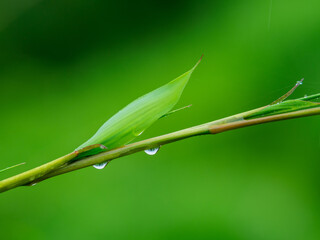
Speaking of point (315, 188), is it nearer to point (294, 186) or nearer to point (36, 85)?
→ point (294, 186)

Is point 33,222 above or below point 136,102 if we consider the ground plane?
below

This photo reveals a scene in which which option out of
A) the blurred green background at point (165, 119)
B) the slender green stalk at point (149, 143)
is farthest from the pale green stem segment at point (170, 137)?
the blurred green background at point (165, 119)

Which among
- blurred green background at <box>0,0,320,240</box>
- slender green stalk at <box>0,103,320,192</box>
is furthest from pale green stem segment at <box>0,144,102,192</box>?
blurred green background at <box>0,0,320,240</box>

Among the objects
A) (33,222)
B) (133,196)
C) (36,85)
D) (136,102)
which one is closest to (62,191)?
(33,222)

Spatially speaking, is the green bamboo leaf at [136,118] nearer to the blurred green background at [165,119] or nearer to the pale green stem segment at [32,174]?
the pale green stem segment at [32,174]

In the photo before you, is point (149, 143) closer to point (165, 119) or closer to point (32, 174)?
point (32, 174)
